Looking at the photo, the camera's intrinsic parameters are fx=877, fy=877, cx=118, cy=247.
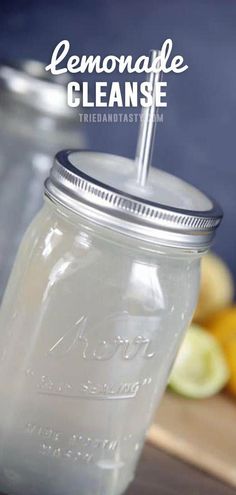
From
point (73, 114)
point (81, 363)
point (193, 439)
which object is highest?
point (73, 114)

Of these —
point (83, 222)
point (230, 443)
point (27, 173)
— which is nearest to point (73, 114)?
point (27, 173)

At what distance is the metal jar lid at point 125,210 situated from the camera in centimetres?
59

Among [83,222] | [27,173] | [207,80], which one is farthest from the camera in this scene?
[207,80]

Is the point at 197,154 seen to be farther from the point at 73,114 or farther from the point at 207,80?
the point at 73,114

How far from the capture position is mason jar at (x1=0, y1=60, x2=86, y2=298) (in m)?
0.81

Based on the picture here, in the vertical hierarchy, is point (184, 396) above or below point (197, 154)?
below

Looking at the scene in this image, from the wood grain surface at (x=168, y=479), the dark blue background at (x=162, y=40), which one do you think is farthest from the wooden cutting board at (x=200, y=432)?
the dark blue background at (x=162, y=40)

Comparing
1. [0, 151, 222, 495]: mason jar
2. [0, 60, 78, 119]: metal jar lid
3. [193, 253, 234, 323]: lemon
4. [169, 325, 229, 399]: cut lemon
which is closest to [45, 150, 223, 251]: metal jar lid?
[0, 151, 222, 495]: mason jar

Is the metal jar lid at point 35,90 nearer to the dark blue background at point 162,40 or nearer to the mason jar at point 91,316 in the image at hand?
the mason jar at point 91,316

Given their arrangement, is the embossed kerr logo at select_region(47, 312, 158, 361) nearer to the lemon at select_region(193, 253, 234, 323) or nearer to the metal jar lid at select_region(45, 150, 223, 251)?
the metal jar lid at select_region(45, 150, 223, 251)

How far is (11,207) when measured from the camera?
0.84m

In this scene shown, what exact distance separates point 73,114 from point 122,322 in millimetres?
282

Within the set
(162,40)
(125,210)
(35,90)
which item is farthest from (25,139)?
(162,40)

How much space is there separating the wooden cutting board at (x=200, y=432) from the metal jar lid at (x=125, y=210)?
0.25 m
